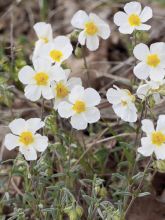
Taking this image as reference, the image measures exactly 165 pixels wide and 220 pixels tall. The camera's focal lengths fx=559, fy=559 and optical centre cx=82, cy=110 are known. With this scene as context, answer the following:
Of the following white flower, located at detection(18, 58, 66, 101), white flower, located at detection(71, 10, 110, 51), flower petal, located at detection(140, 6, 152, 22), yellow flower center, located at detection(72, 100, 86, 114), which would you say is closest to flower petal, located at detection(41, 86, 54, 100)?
white flower, located at detection(18, 58, 66, 101)

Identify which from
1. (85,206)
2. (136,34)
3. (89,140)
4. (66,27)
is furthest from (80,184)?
(66,27)

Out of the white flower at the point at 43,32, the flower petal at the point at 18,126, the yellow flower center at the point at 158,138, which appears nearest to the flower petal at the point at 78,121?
the flower petal at the point at 18,126

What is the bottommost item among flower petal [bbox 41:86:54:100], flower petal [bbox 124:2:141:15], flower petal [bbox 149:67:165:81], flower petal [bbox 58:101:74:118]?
flower petal [bbox 58:101:74:118]

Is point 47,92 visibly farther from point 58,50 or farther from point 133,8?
point 133,8

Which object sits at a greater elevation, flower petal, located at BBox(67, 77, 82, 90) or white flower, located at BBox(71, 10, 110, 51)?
white flower, located at BBox(71, 10, 110, 51)

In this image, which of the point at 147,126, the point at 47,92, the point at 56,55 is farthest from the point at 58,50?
the point at 147,126

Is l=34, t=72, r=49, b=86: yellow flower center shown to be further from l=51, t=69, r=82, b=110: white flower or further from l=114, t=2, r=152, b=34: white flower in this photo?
l=114, t=2, r=152, b=34: white flower

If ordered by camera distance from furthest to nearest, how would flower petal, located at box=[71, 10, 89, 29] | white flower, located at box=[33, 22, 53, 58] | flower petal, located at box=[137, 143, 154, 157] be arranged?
white flower, located at box=[33, 22, 53, 58]
flower petal, located at box=[71, 10, 89, 29]
flower petal, located at box=[137, 143, 154, 157]

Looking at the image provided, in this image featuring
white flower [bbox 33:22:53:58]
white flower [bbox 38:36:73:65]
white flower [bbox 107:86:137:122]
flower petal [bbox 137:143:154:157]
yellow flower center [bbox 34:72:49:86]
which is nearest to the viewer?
flower petal [bbox 137:143:154:157]
